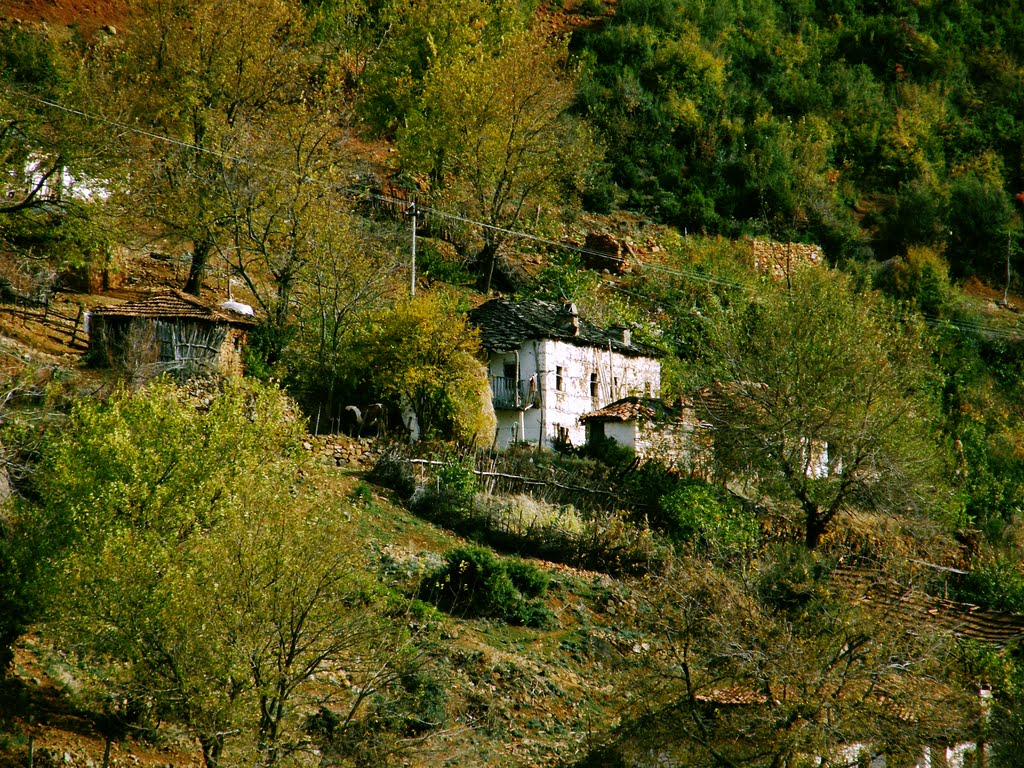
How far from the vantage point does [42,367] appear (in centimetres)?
2630

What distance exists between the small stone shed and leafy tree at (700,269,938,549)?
1343 centimetres

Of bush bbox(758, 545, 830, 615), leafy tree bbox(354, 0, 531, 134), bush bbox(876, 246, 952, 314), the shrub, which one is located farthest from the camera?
bush bbox(876, 246, 952, 314)

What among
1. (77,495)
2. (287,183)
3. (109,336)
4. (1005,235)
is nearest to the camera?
(77,495)

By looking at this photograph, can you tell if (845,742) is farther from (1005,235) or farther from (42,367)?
(1005,235)

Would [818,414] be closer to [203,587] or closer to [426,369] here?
[426,369]

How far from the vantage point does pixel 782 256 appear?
5169 cm

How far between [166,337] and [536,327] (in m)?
11.4

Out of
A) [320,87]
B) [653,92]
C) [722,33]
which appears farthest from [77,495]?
[722,33]

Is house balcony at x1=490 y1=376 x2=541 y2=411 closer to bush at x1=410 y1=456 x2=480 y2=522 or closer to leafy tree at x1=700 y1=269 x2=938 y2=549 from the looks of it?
leafy tree at x1=700 y1=269 x2=938 y2=549

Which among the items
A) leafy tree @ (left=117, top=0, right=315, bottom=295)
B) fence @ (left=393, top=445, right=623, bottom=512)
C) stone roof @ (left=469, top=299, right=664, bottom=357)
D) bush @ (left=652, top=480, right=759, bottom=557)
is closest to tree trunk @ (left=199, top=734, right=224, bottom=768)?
fence @ (left=393, top=445, right=623, bottom=512)

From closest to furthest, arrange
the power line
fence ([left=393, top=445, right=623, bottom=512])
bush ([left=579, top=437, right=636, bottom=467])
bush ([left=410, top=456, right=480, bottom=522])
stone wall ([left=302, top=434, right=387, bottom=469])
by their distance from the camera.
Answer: bush ([left=410, top=456, right=480, bottom=522]) → stone wall ([left=302, top=434, right=387, bottom=469]) → fence ([left=393, top=445, right=623, bottom=512]) → bush ([left=579, top=437, right=636, bottom=467]) → the power line

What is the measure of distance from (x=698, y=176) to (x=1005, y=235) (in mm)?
15192

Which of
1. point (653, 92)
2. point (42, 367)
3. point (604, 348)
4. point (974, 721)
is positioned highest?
point (653, 92)

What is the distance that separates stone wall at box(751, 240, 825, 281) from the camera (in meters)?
50.6
